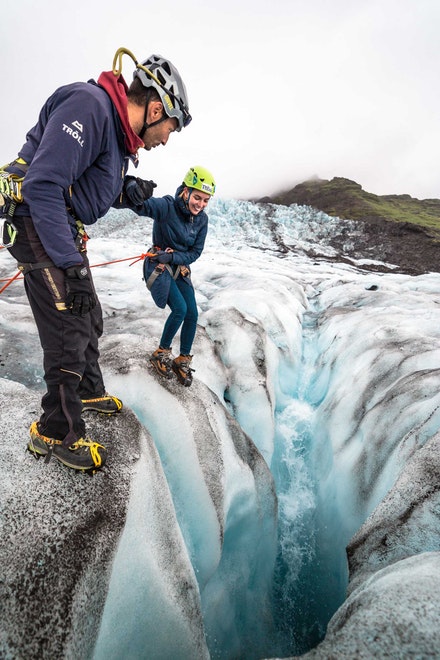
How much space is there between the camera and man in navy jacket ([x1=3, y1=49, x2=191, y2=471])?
7.89ft

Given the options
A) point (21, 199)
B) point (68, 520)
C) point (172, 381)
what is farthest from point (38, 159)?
point (172, 381)

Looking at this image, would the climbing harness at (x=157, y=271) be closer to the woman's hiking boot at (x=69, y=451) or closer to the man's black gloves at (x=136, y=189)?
the man's black gloves at (x=136, y=189)

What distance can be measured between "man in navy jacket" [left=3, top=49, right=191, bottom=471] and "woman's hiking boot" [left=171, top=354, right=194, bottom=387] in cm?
212

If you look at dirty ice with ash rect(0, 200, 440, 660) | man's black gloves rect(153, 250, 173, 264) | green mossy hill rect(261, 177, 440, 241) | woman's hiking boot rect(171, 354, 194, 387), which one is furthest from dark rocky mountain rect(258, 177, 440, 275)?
man's black gloves rect(153, 250, 173, 264)

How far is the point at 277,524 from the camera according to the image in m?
5.89

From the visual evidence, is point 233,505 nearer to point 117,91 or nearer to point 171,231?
point 171,231

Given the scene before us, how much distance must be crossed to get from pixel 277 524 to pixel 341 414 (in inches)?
102

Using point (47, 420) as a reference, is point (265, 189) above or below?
above

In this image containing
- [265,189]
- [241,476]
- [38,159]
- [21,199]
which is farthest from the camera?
[265,189]

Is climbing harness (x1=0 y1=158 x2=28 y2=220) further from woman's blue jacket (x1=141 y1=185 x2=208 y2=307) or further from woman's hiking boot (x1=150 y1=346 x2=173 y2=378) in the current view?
woman's hiking boot (x1=150 y1=346 x2=173 y2=378)

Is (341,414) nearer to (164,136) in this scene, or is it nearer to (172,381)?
(172,381)

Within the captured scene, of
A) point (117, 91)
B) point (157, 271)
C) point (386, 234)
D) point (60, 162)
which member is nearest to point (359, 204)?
point (386, 234)

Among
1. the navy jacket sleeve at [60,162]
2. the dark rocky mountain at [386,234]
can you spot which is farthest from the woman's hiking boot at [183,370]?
the dark rocky mountain at [386,234]

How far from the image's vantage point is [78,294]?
2686mm
